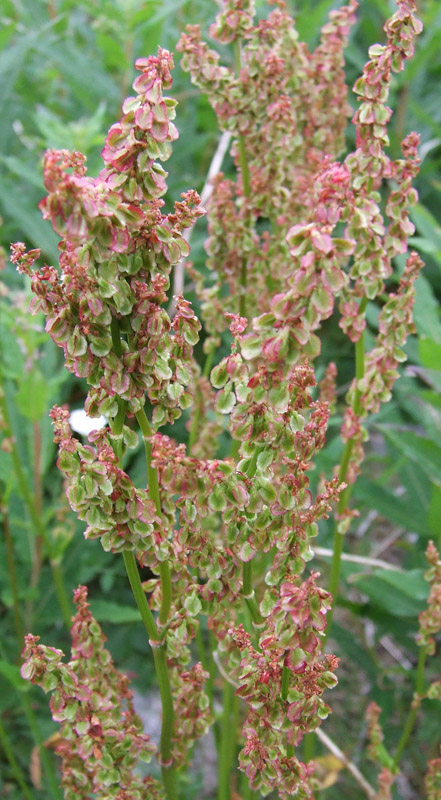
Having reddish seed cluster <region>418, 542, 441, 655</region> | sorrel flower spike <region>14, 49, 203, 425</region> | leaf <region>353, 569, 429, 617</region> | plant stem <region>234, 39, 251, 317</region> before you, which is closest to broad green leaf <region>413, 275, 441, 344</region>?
leaf <region>353, 569, 429, 617</region>

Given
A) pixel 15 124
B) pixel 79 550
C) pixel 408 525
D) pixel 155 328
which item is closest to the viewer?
pixel 155 328

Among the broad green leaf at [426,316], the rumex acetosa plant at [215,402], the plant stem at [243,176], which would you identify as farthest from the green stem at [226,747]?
the broad green leaf at [426,316]

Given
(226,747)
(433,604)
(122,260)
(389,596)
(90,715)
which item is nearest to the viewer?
(122,260)

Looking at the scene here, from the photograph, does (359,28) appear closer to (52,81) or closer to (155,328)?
(52,81)

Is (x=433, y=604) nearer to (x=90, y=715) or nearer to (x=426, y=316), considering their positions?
(x=90, y=715)

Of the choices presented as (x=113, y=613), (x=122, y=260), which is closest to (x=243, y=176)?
(x=122, y=260)

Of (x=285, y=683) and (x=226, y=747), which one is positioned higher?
(x=285, y=683)

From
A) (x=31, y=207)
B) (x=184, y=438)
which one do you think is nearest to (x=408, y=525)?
(x=184, y=438)

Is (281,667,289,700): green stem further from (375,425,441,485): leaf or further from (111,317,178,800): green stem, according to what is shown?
(375,425,441,485): leaf

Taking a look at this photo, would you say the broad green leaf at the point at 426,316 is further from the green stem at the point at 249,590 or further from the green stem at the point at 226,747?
the green stem at the point at 249,590
